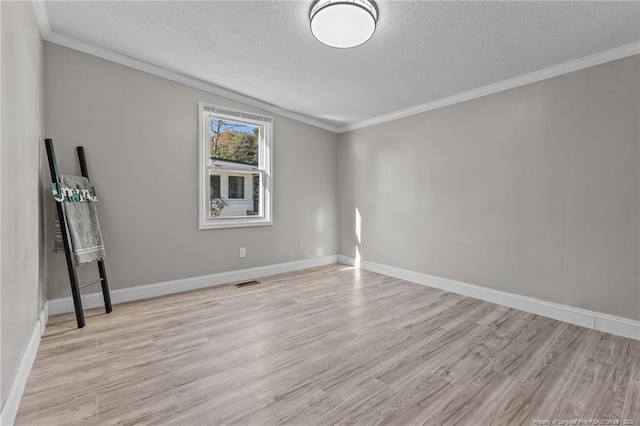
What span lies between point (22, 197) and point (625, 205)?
14.3 feet

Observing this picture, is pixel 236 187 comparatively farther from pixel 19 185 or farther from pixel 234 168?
pixel 19 185

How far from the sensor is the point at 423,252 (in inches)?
152

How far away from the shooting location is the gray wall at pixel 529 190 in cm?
244

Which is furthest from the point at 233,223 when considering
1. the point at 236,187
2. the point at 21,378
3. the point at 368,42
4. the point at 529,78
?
the point at 529,78

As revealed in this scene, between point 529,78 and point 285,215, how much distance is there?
3.30 meters

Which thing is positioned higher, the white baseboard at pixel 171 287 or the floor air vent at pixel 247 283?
the white baseboard at pixel 171 287

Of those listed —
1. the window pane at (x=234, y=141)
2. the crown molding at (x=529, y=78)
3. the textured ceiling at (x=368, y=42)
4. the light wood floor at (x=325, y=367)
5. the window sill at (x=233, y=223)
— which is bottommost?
the light wood floor at (x=325, y=367)

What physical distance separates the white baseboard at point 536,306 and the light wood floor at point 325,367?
0.11 m

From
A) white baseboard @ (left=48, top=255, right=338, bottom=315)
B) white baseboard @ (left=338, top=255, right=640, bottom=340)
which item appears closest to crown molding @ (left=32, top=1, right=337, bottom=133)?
white baseboard @ (left=48, top=255, right=338, bottom=315)

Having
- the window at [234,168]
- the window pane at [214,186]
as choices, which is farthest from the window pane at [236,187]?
the window pane at [214,186]

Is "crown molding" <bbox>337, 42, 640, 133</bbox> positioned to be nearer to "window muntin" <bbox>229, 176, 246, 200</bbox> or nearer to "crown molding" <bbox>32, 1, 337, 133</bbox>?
"crown molding" <bbox>32, 1, 337, 133</bbox>

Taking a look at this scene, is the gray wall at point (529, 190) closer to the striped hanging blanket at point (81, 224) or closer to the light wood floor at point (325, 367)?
the light wood floor at point (325, 367)

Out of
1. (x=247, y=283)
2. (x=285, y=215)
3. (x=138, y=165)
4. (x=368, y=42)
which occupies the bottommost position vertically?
(x=247, y=283)

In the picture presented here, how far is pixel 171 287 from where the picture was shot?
3404mm
